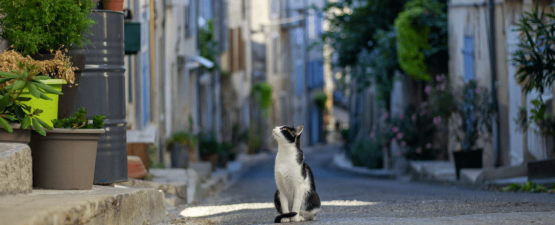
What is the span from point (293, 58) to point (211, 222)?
29385 millimetres

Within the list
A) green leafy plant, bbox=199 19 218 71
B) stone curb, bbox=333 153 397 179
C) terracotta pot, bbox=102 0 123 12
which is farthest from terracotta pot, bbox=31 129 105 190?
green leafy plant, bbox=199 19 218 71

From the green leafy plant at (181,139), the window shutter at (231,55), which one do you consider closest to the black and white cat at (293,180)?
the green leafy plant at (181,139)

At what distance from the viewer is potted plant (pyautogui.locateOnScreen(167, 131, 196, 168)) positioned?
11.0 meters

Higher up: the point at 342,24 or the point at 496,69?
the point at 342,24

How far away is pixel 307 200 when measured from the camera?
4039mm

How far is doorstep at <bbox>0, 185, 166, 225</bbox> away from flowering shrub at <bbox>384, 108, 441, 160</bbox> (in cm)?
978

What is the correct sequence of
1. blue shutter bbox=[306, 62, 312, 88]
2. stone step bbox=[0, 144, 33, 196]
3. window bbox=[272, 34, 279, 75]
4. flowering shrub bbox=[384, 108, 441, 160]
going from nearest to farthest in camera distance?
stone step bbox=[0, 144, 33, 196]
flowering shrub bbox=[384, 108, 441, 160]
window bbox=[272, 34, 279, 75]
blue shutter bbox=[306, 62, 312, 88]

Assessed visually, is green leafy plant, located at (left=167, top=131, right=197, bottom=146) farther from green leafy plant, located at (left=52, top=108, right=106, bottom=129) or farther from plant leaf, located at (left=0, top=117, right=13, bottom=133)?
plant leaf, located at (left=0, top=117, right=13, bottom=133)

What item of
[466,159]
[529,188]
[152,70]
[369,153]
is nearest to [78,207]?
[529,188]

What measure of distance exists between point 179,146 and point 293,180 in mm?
7393

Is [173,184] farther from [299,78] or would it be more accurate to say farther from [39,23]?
[299,78]

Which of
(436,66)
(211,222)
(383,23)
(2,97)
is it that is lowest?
(211,222)

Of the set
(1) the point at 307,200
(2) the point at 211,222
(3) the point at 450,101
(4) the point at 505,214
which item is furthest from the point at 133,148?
(3) the point at 450,101

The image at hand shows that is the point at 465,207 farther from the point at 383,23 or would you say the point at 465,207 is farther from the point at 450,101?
the point at 383,23
